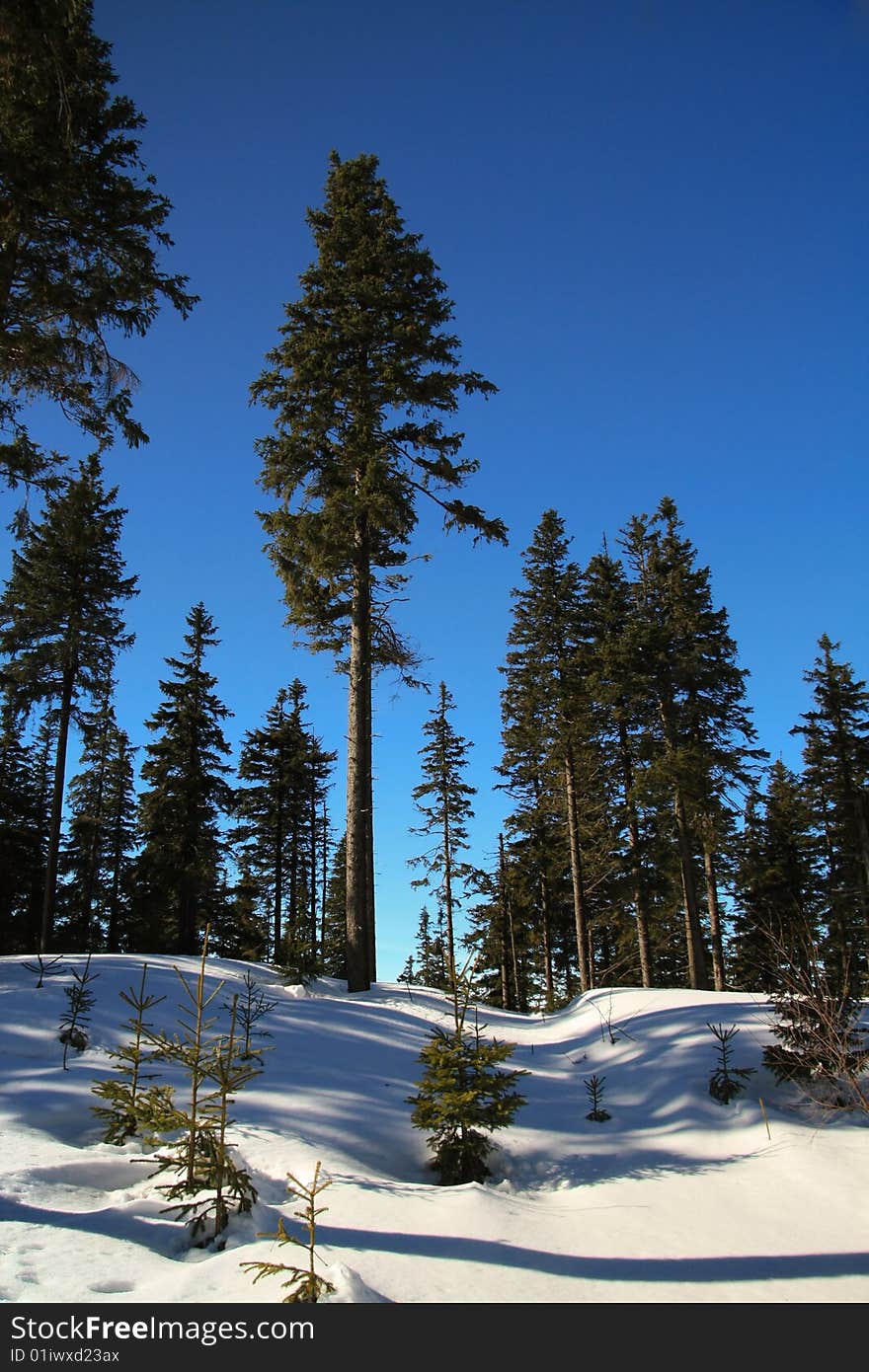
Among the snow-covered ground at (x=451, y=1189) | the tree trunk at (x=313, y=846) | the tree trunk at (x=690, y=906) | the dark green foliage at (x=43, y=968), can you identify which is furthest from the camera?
the tree trunk at (x=313, y=846)

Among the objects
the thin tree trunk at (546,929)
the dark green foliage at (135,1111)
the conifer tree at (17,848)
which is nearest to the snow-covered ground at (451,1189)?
the dark green foliage at (135,1111)

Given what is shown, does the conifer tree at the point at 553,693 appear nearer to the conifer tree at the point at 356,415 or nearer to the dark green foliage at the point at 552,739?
the dark green foliage at the point at 552,739

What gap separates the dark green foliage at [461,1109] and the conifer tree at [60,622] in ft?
62.6

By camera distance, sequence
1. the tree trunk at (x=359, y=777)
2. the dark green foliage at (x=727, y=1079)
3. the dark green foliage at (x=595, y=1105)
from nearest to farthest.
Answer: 1. the dark green foliage at (x=727, y=1079)
2. the dark green foliage at (x=595, y=1105)
3. the tree trunk at (x=359, y=777)

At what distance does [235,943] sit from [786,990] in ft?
88.8

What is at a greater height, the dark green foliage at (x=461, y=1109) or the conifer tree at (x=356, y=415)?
the conifer tree at (x=356, y=415)

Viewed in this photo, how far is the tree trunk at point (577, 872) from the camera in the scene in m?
21.5

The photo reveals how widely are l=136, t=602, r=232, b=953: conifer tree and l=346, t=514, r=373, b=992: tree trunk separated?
49.1ft

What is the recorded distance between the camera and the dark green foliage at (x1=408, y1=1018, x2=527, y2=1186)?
19.6 feet

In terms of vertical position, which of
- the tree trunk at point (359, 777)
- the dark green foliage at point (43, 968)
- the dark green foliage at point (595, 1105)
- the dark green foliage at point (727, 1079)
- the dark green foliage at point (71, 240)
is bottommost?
the dark green foliage at point (595, 1105)

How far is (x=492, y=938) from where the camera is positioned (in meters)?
32.7

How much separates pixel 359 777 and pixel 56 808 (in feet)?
41.6
